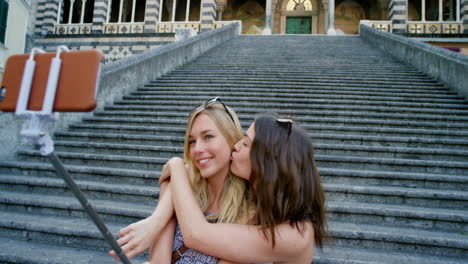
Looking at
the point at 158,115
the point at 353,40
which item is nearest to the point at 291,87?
the point at 158,115

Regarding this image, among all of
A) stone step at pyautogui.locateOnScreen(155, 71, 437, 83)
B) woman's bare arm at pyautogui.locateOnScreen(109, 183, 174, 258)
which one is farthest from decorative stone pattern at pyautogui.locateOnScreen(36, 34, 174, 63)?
woman's bare arm at pyautogui.locateOnScreen(109, 183, 174, 258)

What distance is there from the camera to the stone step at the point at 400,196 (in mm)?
3441

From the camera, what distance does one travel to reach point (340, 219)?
3316 millimetres

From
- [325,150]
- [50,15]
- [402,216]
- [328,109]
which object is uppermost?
[50,15]

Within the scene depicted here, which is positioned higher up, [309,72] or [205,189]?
[309,72]

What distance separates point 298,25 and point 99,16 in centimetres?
1264

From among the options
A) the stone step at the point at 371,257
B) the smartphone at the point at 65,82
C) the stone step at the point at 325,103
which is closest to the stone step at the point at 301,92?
the stone step at the point at 325,103

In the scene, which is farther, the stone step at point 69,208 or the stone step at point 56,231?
the stone step at point 69,208

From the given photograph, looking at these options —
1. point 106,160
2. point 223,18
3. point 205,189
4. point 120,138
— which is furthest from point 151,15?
point 205,189

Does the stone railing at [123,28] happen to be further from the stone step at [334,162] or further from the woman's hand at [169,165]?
the woman's hand at [169,165]

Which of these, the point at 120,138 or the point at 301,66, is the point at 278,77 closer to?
the point at 301,66

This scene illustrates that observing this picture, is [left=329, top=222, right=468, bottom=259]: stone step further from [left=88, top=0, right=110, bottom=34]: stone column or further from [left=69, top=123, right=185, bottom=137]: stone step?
[left=88, top=0, right=110, bottom=34]: stone column

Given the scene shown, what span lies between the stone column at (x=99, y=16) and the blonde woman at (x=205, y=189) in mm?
18144

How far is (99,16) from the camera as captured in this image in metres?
17.4
